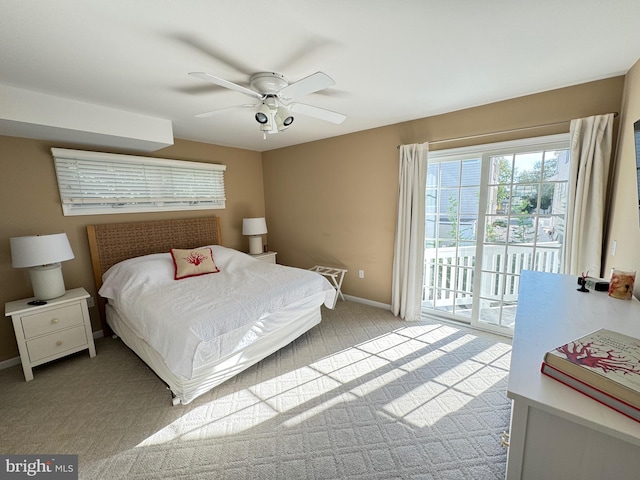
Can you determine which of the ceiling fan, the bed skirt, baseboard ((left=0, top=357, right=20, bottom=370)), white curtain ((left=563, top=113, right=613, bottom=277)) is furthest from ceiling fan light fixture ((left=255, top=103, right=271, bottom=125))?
baseboard ((left=0, top=357, right=20, bottom=370))

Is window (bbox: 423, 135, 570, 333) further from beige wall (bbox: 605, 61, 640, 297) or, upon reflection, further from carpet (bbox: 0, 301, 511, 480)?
carpet (bbox: 0, 301, 511, 480)

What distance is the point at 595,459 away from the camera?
0.70 m

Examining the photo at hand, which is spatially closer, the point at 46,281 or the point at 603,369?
the point at 603,369

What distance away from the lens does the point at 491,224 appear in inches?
105

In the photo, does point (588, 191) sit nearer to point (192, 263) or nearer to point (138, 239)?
point (192, 263)

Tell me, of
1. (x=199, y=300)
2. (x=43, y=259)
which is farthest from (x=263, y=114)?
(x=43, y=259)

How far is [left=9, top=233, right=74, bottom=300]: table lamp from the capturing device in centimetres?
210

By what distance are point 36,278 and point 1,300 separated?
0.47 metres

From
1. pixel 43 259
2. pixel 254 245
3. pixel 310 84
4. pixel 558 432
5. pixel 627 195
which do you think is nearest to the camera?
pixel 558 432

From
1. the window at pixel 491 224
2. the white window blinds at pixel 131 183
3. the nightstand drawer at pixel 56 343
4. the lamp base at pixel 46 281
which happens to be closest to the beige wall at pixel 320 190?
the white window blinds at pixel 131 183

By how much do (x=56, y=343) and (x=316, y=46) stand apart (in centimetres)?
313

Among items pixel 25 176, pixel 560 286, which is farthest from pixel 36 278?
pixel 560 286

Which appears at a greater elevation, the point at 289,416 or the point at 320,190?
the point at 320,190

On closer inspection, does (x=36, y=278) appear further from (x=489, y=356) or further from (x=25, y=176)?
(x=489, y=356)
